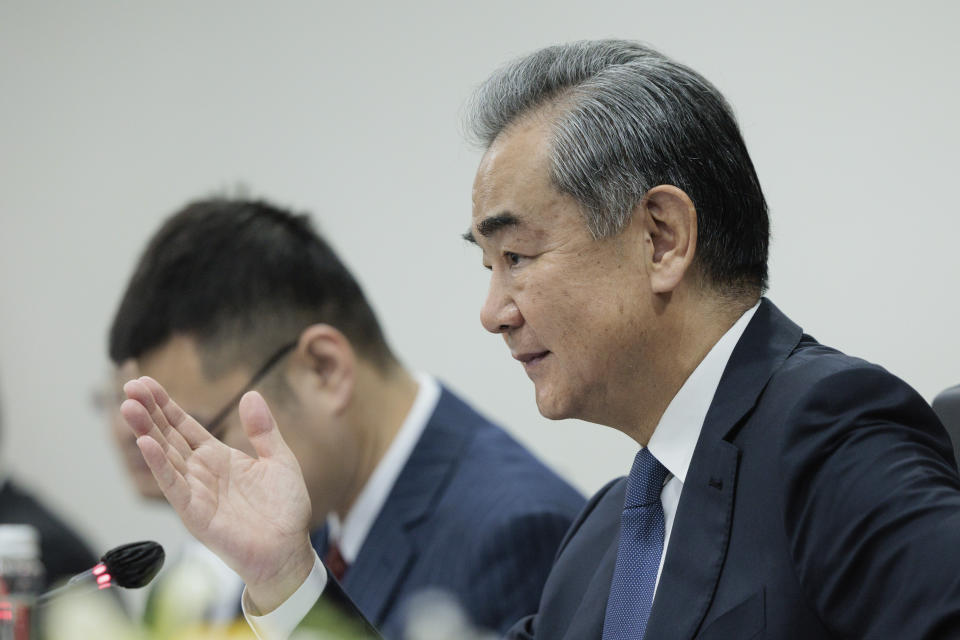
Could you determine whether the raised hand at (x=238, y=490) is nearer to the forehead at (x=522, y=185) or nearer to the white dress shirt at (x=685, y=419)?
the white dress shirt at (x=685, y=419)

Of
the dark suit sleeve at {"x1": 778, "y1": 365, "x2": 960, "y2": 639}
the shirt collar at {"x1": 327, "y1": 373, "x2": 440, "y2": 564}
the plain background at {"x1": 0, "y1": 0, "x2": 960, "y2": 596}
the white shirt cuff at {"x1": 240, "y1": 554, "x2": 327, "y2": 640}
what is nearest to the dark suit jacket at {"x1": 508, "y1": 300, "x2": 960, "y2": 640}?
the dark suit sleeve at {"x1": 778, "y1": 365, "x2": 960, "y2": 639}

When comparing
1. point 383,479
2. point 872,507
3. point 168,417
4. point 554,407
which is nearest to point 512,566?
point 383,479

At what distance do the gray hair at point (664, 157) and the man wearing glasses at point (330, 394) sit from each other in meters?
0.85

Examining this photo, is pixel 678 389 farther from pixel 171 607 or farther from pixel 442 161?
pixel 442 161

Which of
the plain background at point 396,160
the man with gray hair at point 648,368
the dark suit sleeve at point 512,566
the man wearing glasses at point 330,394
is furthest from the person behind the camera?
the plain background at point 396,160

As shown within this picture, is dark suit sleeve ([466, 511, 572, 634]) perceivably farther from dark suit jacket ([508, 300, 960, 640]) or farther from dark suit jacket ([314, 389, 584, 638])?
dark suit jacket ([508, 300, 960, 640])

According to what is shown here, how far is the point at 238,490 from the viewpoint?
164 centimetres

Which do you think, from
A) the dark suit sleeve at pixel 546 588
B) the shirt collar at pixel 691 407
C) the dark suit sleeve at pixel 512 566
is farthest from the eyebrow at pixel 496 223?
the dark suit sleeve at pixel 512 566

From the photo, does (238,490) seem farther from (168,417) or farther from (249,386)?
(249,386)

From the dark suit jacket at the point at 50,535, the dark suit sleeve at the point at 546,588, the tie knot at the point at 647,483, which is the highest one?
the tie knot at the point at 647,483

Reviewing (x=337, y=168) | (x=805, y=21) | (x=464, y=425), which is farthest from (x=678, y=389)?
(x=337, y=168)

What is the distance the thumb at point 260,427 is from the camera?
5.41ft

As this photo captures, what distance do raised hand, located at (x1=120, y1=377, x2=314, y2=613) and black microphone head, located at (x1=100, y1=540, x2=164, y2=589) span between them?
0.19 metres

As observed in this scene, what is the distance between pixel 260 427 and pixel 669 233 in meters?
0.62
